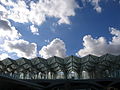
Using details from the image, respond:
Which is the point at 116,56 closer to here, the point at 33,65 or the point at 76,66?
the point at 76,66

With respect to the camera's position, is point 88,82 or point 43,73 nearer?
point 88,82

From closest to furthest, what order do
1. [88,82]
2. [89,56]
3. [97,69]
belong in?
1. [88,82]
2. [89,56]
3. [97,69]

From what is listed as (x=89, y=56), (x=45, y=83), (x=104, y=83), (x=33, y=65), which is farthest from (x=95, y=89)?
(x=33, y=65)

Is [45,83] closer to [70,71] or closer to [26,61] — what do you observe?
[26,61]

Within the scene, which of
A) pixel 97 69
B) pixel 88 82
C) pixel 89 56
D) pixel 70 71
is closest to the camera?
pixel 88 82

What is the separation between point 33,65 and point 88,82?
Result: 2261 cm

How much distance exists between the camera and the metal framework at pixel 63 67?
3374 inches

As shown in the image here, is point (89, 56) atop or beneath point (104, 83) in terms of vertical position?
atop

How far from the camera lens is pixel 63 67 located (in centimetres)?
9319

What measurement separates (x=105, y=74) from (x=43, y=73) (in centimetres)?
2650

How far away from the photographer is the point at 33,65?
8831 centimetres

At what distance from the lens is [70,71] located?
10181 centimetres

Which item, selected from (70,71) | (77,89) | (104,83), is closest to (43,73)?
(70,71)

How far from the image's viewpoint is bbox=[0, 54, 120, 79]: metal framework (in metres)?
85.7
